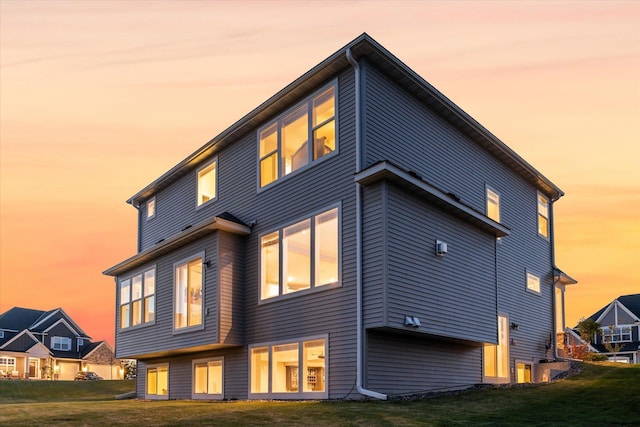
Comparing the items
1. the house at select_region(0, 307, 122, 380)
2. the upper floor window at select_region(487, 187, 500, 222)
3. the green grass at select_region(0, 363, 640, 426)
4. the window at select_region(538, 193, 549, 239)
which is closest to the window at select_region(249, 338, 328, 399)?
the green grass at select_region(0, 363, 640, 426)

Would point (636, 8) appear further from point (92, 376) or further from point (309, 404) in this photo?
point (92, 376)

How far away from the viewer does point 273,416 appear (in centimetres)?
1159

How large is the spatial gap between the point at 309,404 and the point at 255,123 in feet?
27.3

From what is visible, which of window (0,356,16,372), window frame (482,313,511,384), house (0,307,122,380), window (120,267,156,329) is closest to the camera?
window frame (482,313,511,384)

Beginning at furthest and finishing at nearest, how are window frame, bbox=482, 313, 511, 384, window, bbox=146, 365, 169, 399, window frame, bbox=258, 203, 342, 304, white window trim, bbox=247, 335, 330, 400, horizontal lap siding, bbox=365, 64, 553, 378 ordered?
window, bbox=146, 365, 169, 399 → window frame, bbox=482, 313, 511, 384 → horizontal lap siding, bbox=365, 64, 553, 378 → window frame, bbox=258, 203, 342, 304 → white window trim, bbox=247, 335, 330, 400

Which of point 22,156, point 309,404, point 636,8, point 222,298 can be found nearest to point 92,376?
point 22,156

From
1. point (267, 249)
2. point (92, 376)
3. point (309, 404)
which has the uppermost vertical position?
point (267, 249)

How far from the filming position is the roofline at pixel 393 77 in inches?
594

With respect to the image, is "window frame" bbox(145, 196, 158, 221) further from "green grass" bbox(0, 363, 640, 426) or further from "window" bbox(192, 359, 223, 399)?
"green grass" bbox(0, 363, 640, 426)

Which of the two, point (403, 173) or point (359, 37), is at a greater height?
point (359, 37)

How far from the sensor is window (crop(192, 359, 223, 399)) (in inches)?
736

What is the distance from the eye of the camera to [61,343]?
6412cm

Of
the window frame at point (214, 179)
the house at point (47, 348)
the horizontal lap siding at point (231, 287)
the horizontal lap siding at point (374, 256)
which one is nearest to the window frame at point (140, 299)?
the window frame at point (214, 179)

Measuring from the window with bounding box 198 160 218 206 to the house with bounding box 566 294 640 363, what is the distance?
132 feet
